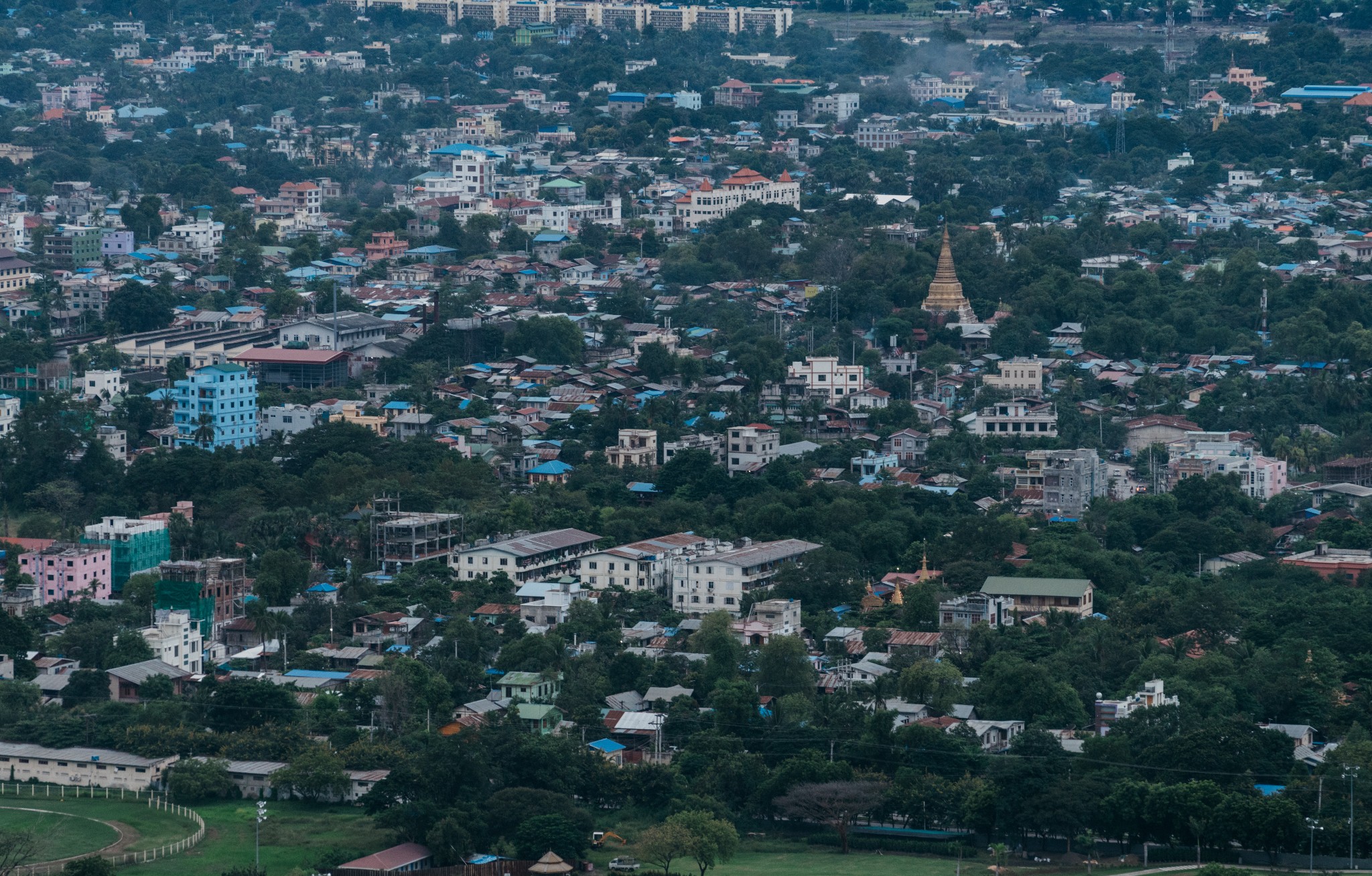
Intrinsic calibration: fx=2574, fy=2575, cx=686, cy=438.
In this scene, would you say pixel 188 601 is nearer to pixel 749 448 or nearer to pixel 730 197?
pixel 749 448

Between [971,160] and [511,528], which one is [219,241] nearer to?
[971,160]

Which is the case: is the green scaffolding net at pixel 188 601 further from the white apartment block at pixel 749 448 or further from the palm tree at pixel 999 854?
the palm tree at pixel 999 854

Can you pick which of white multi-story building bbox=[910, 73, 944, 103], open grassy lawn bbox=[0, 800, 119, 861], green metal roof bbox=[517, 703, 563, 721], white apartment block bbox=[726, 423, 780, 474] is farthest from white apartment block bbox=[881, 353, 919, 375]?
white multi-story building bbox=[910, 73, 944, 103]

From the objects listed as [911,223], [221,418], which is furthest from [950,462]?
[911,223]

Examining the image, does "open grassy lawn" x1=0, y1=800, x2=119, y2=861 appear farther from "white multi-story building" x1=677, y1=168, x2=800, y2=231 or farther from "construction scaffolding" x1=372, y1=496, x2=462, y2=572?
"white multi-story building" x1=677, y1=168, x2=800, y2=231

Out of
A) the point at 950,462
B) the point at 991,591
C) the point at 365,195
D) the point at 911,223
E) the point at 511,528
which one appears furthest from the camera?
the point at 365,195
